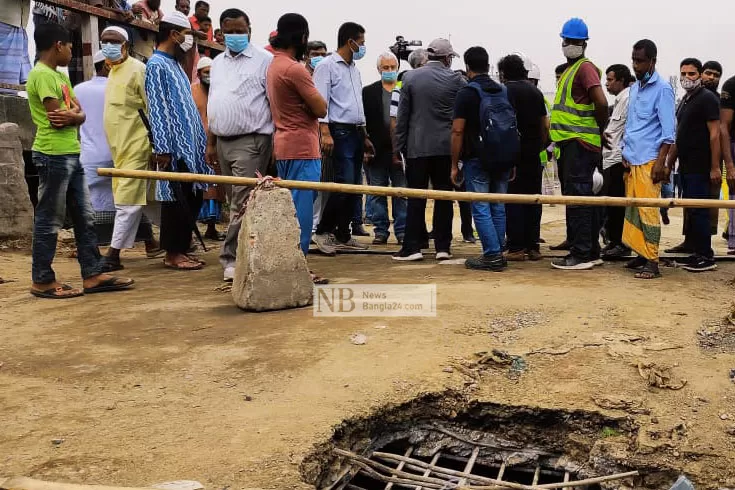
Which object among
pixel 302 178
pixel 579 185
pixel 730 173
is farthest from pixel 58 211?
pixel 730 173

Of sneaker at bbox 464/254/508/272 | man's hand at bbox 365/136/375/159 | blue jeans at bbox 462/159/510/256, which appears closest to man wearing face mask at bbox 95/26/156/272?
man's hand at bbox 365/136/375/159

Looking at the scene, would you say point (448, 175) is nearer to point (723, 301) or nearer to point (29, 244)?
point (723, 301)

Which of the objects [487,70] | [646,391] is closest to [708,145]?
[487,70]

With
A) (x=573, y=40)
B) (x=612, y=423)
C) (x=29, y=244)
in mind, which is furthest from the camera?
(x=29, y=244)

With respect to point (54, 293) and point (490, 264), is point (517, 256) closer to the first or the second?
point (490, 264)

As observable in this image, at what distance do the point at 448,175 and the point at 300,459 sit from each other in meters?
3.72

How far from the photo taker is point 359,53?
627 cm

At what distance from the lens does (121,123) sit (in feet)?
18.1

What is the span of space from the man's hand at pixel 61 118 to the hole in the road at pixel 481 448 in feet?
9.38

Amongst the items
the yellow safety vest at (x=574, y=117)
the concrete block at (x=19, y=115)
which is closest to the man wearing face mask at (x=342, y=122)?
the yellow safety vest at (x=574, y=117)

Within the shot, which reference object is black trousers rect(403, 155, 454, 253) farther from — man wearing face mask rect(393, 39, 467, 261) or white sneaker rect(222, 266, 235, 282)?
white sneaker rect(222, 266, 235, 282)

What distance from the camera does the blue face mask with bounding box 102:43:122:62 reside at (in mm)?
5492

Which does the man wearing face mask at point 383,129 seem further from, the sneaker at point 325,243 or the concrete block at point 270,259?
the concrete block at point 270,259

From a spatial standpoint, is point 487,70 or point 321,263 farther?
point 321,263
